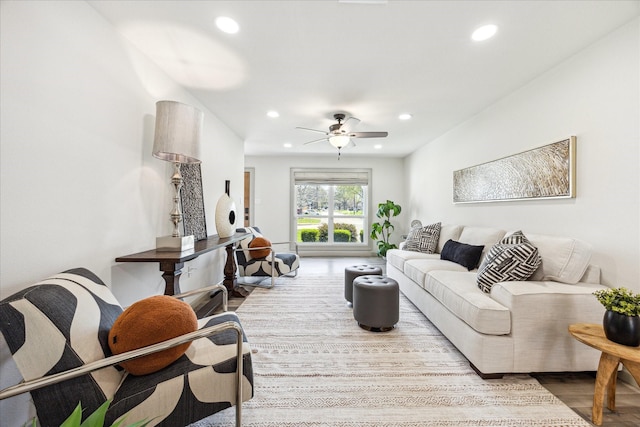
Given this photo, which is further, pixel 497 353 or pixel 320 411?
pixel 497 353

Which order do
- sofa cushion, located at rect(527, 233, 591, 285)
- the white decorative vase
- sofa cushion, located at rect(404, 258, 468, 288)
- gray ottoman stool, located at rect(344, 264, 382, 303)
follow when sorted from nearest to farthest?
sofa cushion, located at rect(527, 233, 591, 285)
sofa cushion, located at rect(404, 258, 468, 288)
gray ottoman stool, located at rect(344, 264, 382, 303)
the white decorative vase

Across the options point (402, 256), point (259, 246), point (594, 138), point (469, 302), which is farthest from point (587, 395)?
point (259, 246)

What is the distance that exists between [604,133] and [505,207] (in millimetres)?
1206

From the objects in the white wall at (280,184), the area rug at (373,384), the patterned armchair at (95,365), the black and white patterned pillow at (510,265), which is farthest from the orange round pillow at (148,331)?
the white wall at (280,184)

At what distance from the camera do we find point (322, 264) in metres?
5.86

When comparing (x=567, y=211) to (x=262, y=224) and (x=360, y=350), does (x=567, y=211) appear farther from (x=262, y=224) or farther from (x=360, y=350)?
(x=262, y=224)

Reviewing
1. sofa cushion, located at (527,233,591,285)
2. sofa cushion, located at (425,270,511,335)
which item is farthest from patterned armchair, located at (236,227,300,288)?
sofa cushion, located at (527,233,591,285)

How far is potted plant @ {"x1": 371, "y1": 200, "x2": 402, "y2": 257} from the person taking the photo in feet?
20.3

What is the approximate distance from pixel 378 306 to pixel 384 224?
393 cm

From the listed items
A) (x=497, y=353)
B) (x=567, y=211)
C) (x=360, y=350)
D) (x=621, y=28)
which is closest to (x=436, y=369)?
(x=497, y=353)

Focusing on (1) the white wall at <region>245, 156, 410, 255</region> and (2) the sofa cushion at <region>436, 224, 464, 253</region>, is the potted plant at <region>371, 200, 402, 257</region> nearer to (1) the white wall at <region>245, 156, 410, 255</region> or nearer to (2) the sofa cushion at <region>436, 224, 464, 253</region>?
(1) the white wall at <region>245, 156, 410, 255</region>

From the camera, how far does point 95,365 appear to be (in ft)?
3.10

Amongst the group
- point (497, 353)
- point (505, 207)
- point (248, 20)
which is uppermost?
point (248, 20)

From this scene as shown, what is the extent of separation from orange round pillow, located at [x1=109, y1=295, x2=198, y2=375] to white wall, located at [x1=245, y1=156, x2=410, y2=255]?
5.53m
